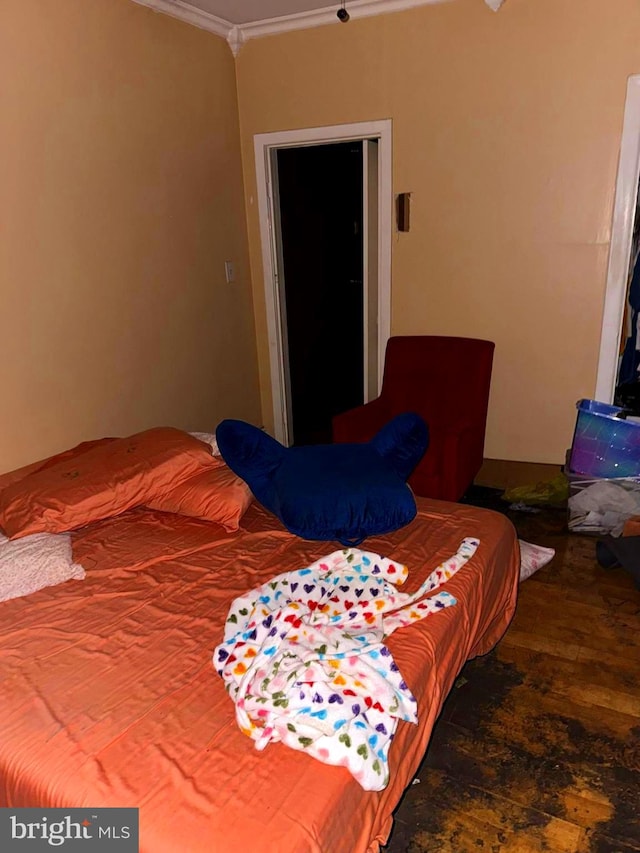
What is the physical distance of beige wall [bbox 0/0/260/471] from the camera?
8.14 feet

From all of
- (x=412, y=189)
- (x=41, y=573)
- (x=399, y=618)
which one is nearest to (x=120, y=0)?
(x=412, y=189)

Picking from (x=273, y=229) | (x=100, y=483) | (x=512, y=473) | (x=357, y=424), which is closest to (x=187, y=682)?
(x=100, y=483)

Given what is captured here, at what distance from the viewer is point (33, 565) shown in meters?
1.82

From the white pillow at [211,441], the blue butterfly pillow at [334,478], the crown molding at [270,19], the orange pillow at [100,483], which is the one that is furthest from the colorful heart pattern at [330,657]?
the crown molding at [270,19]

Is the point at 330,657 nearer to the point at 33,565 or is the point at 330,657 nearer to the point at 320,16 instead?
the point at 33,565

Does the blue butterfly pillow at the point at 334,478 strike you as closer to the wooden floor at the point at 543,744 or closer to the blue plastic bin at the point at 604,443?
the wooden floor at the point at 543,744

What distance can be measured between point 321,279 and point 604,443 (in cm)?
250

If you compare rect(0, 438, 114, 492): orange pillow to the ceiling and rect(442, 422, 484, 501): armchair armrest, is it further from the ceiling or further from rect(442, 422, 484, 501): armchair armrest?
the ceiling

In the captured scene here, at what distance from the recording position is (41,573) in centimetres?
181

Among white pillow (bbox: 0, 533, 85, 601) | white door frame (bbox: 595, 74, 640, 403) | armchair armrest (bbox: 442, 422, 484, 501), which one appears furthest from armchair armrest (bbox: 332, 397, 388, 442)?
white pillow (bbox: 0, 533, 85, 601)

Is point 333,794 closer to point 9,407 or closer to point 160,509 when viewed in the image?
point 160,509

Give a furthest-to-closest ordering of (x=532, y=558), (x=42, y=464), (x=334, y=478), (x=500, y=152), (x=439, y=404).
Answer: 1. (x=439, y=404)
2. (x=500, y=152)
3. (x=532, y=558)
4. (x=42, y=464)
5. (x=334, y=478)

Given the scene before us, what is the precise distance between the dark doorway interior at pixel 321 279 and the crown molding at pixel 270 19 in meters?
0.72

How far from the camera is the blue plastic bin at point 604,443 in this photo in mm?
2875
